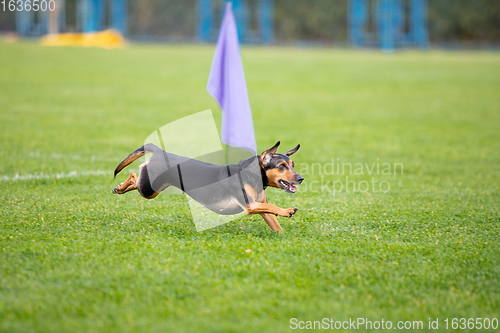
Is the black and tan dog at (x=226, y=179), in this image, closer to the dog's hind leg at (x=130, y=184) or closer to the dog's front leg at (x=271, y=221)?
the dog's front leg at (x=271, y=221)

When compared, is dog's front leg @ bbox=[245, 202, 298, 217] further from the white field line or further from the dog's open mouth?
the white field line

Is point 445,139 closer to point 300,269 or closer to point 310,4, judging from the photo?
point 300,269

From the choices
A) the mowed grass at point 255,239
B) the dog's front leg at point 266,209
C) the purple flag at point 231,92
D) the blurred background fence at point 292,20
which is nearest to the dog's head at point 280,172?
the dog's front leg at point 266,209

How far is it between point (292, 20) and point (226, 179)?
4393 cm

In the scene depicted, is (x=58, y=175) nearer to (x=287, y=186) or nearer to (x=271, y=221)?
(x=271, y=221)

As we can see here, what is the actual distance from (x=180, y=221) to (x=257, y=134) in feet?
16.6

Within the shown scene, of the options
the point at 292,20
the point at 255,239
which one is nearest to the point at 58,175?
the point at 255,239

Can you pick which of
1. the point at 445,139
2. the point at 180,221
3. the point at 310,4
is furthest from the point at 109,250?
the point at 310,4

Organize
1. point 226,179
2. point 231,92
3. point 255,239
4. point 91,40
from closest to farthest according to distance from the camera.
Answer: point 226,179 → point 255,239 → point 231,92 → point 91,40

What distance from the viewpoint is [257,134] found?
948cm

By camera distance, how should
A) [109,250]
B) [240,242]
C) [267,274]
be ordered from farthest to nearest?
[240,242]
[109,250]
[267,274]

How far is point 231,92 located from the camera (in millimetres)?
6891

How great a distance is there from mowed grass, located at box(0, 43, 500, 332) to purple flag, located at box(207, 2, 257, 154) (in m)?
1.08

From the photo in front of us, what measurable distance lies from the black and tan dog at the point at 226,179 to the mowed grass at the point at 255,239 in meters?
0.33
